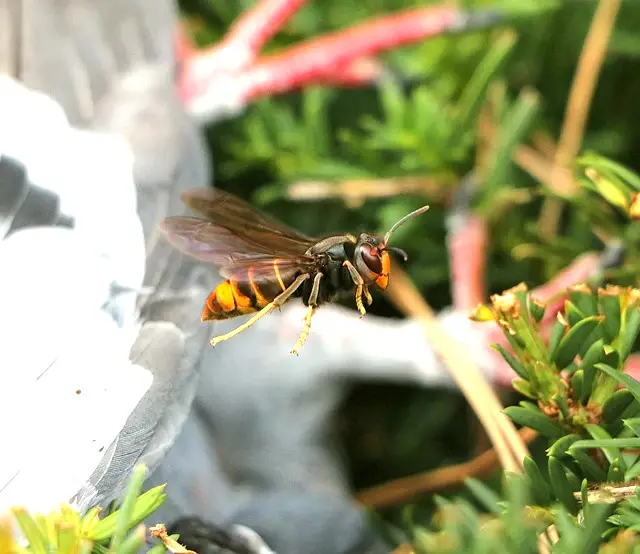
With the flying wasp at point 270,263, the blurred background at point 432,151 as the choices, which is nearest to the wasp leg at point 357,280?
the flying wasp at point 270,263

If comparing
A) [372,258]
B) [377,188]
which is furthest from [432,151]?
[372,258]

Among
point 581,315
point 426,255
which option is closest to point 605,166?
point 581,315

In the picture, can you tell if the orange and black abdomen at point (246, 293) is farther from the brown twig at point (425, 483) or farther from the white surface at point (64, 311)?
the brown twig at point (425, 483)

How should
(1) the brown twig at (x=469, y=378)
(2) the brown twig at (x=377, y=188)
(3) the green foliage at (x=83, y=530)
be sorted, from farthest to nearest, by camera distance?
(2) the brown twig at (x=377, y=188), (1) the brown twig at (x=469, y=378), (3) the green foliage at (x=83, y=530)

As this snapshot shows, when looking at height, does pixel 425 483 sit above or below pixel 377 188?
below

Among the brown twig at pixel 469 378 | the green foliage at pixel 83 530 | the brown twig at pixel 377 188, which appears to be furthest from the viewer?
the brown twig at pixel 377 188

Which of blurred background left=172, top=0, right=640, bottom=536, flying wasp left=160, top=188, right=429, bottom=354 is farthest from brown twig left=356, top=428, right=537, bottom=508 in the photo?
flying wasp left=160, top=188, right=429, bottom=354

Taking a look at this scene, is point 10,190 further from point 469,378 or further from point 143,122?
point 469,378
